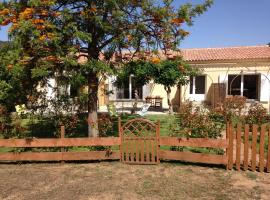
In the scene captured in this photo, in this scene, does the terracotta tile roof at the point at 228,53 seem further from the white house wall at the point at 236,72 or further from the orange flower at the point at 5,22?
the orange flower at the point at 5,22

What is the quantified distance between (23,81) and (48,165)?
8.32ft

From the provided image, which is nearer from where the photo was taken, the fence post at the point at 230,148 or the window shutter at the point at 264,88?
the fence post at the point at 230,148

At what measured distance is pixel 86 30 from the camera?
8328mm

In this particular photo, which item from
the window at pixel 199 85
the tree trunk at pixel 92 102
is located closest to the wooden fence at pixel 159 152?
the tree trunk at pixel 92 102

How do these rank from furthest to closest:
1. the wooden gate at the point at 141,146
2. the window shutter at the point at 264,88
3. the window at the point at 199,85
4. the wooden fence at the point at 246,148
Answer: the window at the point at 199,85, the window shutter at the point at 264,88, the wooden gate at the point at 141,146, the wooden fence at the point at 246,148

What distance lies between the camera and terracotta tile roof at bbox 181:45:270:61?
68.7 ft

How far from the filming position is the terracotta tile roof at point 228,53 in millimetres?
20953

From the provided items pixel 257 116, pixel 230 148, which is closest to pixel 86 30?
pixel 230 148

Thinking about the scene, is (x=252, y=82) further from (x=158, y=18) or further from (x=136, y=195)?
(x=136, y=195)

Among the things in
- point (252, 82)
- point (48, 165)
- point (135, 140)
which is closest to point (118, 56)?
point (135, 140)

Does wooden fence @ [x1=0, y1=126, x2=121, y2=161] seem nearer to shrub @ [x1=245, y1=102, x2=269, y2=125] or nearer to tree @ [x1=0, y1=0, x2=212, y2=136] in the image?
tree @ [x1=0, y1=0, x2=212, y2=136]

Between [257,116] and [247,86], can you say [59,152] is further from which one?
[247,86]

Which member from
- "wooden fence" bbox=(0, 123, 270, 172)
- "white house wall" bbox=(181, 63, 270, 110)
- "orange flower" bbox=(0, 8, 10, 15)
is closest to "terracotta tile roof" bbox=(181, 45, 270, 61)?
"white house wall" bbox=(181, 63, 270, 110)

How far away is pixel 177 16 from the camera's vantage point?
27.5ft
